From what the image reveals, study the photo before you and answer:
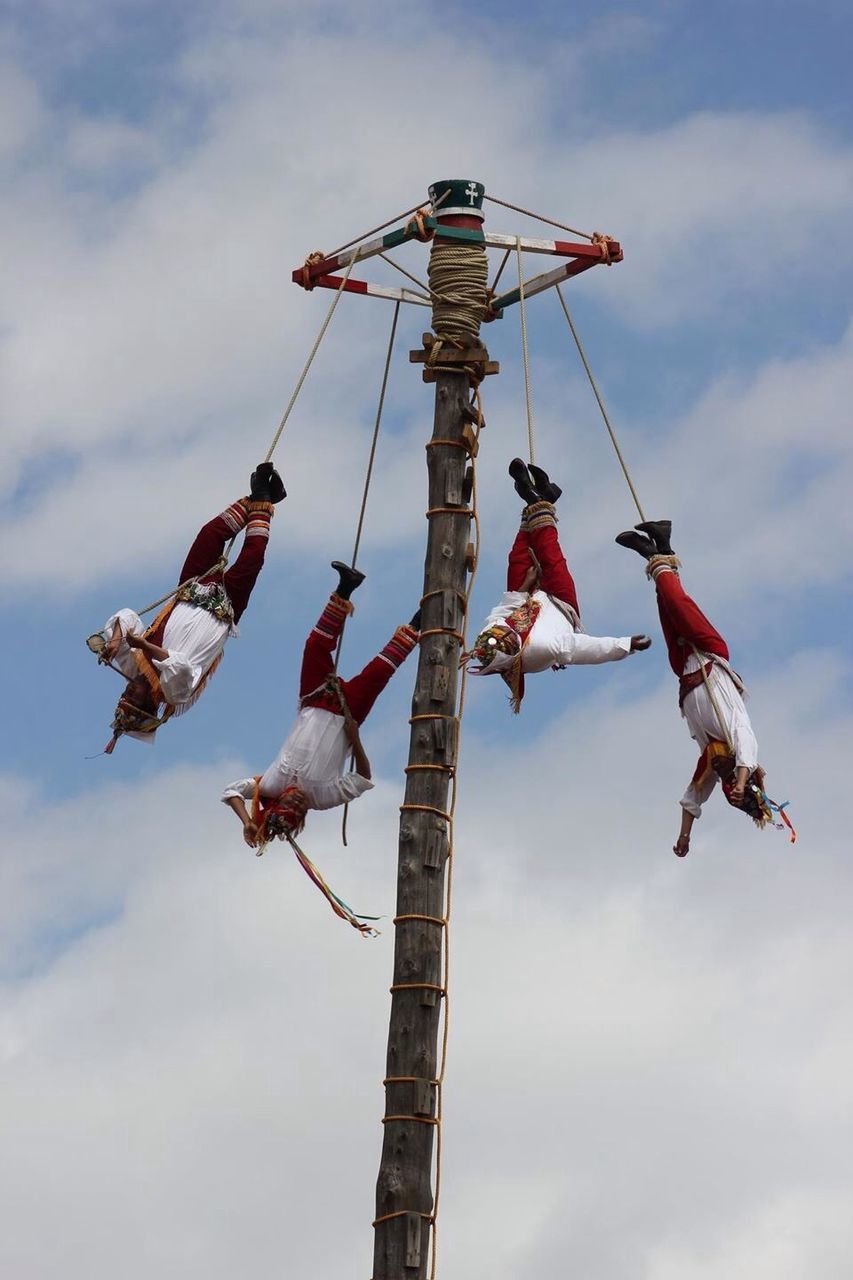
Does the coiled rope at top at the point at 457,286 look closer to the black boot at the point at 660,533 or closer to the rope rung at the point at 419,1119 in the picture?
the black boot at the point at 660,533

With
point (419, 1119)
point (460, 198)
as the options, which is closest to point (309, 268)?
point (460, 198)

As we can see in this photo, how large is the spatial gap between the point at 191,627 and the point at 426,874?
7.27ft

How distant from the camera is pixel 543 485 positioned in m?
11.4

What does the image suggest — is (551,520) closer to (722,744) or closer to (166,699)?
(722,744)

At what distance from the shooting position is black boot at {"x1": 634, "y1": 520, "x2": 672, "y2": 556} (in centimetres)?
1126

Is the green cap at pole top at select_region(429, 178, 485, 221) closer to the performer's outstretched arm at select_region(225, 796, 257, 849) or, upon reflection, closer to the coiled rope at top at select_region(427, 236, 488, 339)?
the coiled rope at top at select_region(427, 236, 488, 339)

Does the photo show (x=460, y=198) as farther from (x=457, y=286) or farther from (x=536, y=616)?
(x=536, y=616)

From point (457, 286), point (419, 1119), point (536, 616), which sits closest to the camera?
point (419, 1119)

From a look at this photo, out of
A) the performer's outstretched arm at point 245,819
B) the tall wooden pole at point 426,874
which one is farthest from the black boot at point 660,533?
the performer's outstretched arm at point 245,819

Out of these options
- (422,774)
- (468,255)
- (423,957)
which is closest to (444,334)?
(468,255)

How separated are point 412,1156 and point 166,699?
298cm

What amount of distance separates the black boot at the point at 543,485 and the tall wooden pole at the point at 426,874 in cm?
83

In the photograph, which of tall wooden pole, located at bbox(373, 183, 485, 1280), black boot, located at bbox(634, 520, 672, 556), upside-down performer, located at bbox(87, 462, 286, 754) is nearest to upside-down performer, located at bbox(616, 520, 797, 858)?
black boot, located at bbox(634, 520, 672, 556)

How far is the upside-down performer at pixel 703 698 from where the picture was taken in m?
10.8
